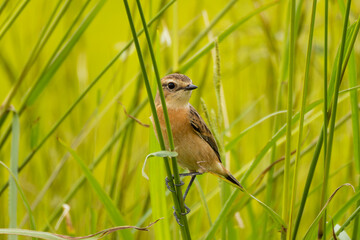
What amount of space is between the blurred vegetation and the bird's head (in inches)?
3.2

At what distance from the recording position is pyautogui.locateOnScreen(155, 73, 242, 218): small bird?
88.0 inches

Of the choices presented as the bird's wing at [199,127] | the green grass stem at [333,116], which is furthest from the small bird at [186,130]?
the green grass stem at [333,116]

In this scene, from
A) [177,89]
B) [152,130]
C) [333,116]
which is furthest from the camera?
[177,89]

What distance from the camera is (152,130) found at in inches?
67.1

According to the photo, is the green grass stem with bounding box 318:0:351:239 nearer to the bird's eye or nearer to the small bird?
the small bird

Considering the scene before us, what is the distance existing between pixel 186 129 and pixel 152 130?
0.61 metres

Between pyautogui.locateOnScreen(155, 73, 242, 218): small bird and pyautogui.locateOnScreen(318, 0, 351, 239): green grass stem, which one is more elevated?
pyautogui.locateOnScreen(155, 73, 242, 218): small bird

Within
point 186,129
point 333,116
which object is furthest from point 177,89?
point 333,116

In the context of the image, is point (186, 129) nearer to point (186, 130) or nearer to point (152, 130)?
point (186, 130)

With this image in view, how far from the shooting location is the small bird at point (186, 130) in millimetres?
2236

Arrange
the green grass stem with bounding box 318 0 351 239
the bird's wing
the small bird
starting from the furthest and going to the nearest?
the bird's wing < the small bird < the green grass stem with bounding box 318 0 351 239

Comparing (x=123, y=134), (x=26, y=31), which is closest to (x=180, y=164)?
(x=123, y=134)

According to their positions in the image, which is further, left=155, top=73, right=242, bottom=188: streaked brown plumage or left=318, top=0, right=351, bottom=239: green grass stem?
left=155, top=73, right=242, bottom=188: streaked brown plumage

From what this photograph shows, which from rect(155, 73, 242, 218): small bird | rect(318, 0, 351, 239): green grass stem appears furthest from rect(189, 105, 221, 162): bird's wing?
rect(318, 0, 351, 239): green grass stem
